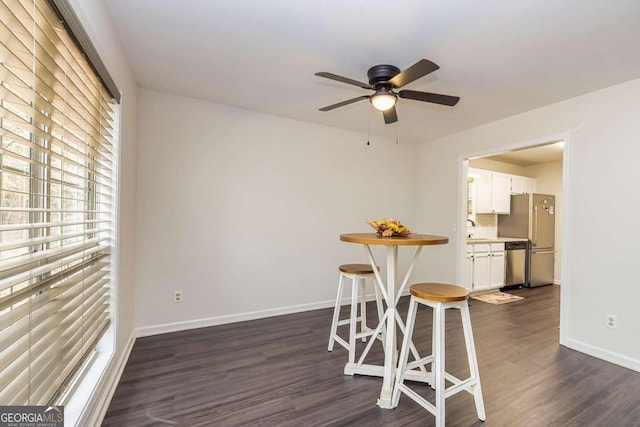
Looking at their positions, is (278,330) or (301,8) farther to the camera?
(278,330)

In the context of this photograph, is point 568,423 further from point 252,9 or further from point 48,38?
point 48,38

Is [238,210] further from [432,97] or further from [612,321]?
[612,321]

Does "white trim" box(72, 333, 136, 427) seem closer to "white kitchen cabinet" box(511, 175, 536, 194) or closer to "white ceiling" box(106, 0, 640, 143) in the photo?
"white ceiling" box(106, 0, 640, 143)

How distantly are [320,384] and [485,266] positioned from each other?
391 cm

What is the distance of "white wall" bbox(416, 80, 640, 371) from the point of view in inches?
100

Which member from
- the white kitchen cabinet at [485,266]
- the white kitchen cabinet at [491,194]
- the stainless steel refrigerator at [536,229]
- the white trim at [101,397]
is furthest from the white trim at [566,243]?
the white trim at [101,397]

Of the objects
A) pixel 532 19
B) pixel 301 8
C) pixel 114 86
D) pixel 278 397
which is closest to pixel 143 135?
pixel 114 86

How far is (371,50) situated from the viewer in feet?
7.02

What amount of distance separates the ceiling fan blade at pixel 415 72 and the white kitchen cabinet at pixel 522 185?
Result: 4.80 meters

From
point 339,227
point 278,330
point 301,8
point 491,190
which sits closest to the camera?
point 301,8

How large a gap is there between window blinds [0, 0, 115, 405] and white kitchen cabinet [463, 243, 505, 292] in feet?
15.3

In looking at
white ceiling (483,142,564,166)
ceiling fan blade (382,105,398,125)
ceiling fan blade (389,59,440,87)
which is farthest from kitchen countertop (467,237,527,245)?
ceiling fan blade (389,59,440,87)

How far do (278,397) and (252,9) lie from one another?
249cm

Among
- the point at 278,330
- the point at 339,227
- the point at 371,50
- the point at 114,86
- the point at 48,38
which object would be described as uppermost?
the point at 371,50
